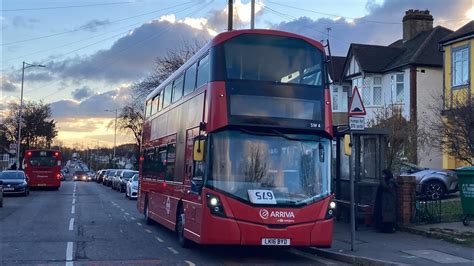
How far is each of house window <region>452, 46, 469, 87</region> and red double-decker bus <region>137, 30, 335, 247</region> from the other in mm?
21284

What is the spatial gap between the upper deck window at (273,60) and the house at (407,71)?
2215 cm

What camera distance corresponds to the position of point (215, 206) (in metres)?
10.9

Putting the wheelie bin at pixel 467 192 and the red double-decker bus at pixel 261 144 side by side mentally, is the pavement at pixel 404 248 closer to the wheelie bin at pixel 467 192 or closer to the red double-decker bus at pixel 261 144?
the wheelie bin at pixel 467 192

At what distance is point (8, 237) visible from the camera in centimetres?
1521

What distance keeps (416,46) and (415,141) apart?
15.2m

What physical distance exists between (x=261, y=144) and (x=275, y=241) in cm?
183

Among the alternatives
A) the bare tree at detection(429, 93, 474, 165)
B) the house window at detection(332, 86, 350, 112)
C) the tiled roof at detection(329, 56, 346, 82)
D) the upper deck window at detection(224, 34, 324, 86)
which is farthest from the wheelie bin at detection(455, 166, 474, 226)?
the tiled roof at detection(329, 56, 346, 82)

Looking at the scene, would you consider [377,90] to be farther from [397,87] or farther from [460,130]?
[460,130]

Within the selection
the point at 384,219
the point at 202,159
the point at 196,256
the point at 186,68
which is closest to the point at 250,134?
the point at 202,159

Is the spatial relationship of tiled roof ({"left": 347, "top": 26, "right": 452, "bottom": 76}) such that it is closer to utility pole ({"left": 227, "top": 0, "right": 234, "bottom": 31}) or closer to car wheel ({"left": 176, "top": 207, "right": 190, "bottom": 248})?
utility pole ({"left": 227, "top": 0, "right": 234, "bottom": 31})

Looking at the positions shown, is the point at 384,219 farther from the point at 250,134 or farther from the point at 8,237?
the point at 8,237

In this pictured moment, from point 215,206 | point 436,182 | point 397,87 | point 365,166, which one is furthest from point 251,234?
point 397,87

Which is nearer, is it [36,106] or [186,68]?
[186,68]

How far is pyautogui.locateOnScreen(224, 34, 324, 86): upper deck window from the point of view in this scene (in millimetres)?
11602
